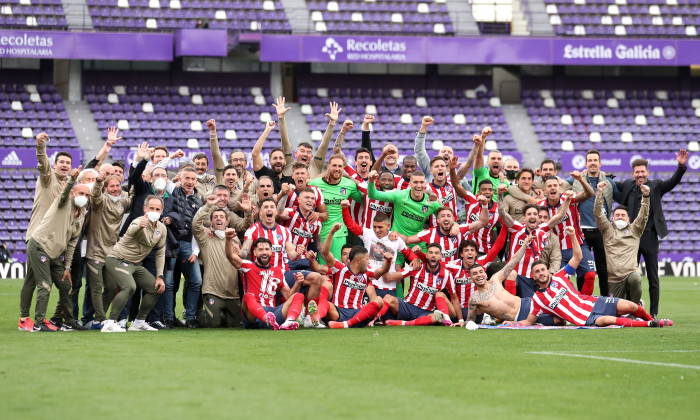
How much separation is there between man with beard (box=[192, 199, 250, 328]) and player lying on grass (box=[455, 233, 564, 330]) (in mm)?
2850

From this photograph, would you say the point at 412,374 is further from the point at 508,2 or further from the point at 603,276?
the point at 508,2

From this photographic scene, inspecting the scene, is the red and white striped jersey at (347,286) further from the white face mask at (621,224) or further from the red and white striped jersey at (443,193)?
the white face mask at (621,224)

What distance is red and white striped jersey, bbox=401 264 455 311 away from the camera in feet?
43.0

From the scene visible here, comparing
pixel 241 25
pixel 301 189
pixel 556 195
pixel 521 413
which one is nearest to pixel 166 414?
pixel 521 413

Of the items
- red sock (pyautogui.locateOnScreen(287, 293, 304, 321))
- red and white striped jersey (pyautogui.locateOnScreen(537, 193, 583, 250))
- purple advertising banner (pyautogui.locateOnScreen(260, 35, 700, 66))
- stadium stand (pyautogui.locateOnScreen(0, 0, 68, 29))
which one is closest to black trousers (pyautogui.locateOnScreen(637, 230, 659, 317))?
red and white striped jersey (pyautogui.locateOnScreen(537, 193, 583, 250))

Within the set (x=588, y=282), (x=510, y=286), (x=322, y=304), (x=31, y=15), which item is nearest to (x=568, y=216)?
(x=588, y=282)

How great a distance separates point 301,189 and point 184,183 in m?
1.48

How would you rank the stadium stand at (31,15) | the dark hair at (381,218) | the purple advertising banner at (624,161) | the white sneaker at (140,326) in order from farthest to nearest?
the purple advertising banner at (624,161) < the stadium stand at (31,15) < the dark hair at (381,218) < the white sneaker at (140,326)

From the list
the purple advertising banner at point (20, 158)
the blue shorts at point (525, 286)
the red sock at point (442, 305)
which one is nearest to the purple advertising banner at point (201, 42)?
the purple advertising banner at point (20, 158)

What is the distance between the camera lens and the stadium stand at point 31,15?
1295 inches

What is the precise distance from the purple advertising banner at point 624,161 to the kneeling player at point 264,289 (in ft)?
74.3

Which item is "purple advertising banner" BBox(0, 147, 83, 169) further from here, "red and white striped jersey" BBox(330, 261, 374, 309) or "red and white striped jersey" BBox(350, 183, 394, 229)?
"red and white striped jersey" BBox(330, 261, 374, 309)

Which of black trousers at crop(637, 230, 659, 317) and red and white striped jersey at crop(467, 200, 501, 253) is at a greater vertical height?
red and white striped jersey at crop(467, 200, 501, 253)

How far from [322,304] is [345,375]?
4878 millimetres
